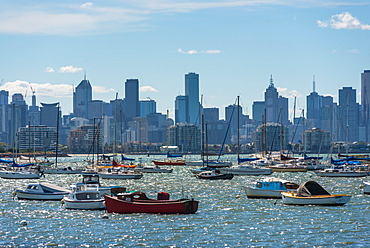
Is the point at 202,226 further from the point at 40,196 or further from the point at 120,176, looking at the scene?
the point at 120,176

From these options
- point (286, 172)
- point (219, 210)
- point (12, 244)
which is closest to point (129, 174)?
point (286, 172)

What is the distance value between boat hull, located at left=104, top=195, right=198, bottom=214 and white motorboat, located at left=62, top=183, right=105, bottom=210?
227cm

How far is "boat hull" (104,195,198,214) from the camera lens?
5454cm

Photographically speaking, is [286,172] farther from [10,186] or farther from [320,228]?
[320,228]

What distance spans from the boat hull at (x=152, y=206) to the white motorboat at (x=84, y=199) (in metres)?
2.27

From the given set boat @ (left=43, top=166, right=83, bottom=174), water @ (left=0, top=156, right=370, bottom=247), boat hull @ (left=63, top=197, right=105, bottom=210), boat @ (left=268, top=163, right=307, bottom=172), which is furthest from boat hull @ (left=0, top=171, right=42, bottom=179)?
boat hull @ (left=63, top=197, right=105, bottom=210)

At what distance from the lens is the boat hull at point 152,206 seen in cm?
5454

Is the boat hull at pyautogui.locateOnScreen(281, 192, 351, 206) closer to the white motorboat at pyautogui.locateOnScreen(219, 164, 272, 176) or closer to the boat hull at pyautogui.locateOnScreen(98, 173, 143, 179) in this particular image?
the boat hull at pyautogui.locateOnScreen(98, 173, 143, 179)

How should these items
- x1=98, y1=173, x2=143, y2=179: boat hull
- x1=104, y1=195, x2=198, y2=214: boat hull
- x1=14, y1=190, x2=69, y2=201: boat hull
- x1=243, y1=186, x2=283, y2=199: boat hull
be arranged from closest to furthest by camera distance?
x1=104, y1=195, x2=198, y2=214: boat hull < x1=243, y1=186, x2=283, y2=199: boat hull < x1=14, y1=190, x2=69, y2=201: boat hull < x1=98, y1=173, x2=143, y2=179: boat hull

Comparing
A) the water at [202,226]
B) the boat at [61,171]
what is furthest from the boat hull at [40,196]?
the boat at [61,171]

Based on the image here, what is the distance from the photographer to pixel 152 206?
55000 mm

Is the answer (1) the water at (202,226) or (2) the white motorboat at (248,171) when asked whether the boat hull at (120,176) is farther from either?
(1) the water at (202,226)

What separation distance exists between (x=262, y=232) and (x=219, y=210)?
1291 centimetres

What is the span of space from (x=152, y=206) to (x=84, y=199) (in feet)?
24.5
